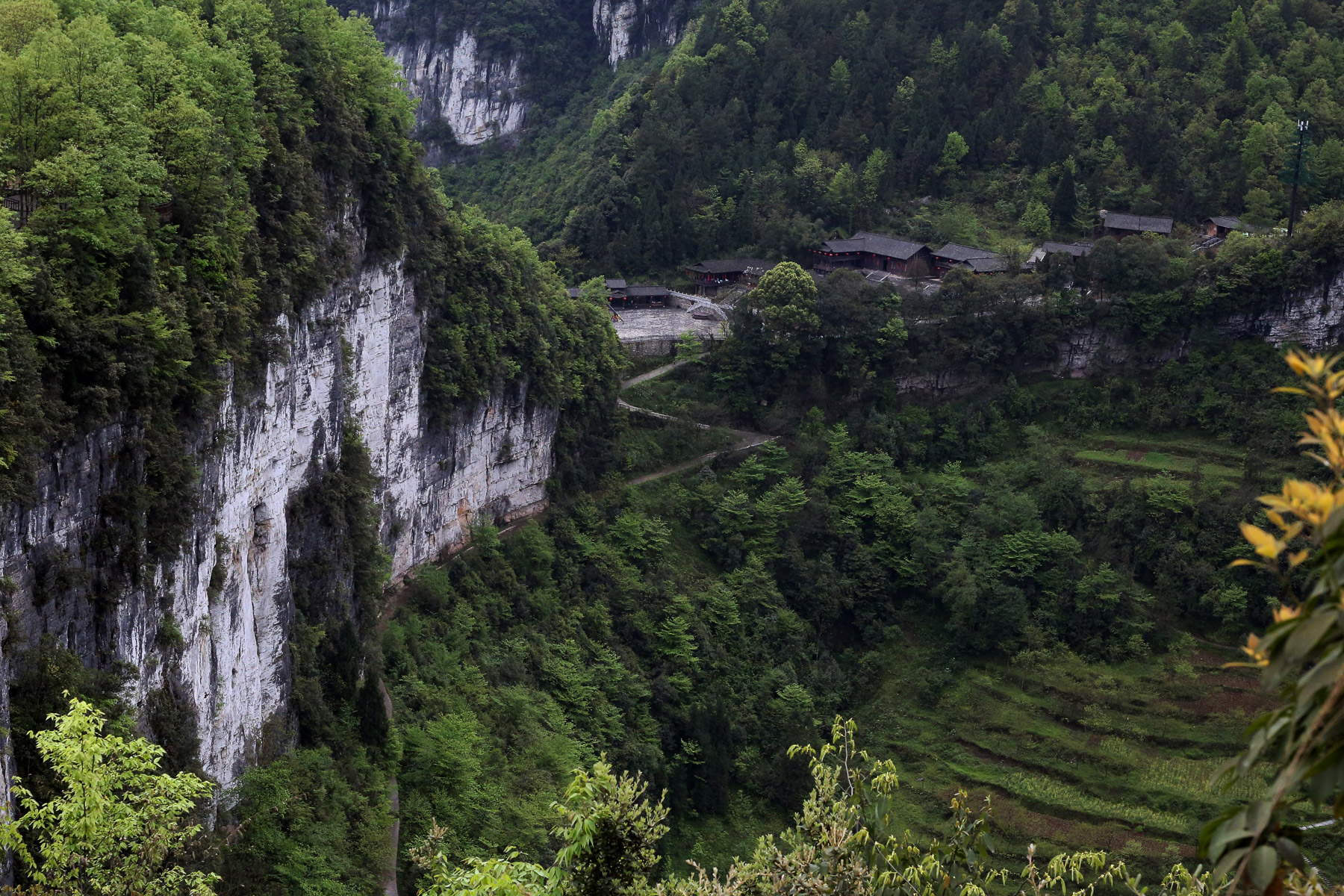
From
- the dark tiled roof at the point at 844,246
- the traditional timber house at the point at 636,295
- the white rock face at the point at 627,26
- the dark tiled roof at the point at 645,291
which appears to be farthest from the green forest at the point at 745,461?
the dark tiled roof at the point at 645,291

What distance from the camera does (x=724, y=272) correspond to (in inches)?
2339

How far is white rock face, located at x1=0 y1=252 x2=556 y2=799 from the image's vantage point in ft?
62.9

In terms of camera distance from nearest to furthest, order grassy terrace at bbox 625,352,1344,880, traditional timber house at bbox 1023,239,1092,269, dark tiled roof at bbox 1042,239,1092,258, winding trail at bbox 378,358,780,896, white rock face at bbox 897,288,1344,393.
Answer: winding trail at bbox 378,358,780,896
grassy terrace at bbox 625,352,1344,880
white rock face at bbox 897,288,1344,393
traditional timber house at bbox 1023,239,1092,269
dark tiled roof at bbox 1042,239,1092,258

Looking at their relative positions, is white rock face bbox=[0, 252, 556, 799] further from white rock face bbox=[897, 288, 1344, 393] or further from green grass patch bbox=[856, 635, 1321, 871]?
white rock face bbox=[897, 288, 1344, 393]

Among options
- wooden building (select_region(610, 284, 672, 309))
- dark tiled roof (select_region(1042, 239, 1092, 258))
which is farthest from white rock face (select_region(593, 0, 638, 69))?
dark tiled roof (select_region(1042, 239, 1092, 258))

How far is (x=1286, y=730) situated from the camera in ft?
16.5

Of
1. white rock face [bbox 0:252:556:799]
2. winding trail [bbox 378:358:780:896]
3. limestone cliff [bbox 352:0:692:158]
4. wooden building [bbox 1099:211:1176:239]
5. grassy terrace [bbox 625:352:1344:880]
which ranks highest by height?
limestone cliff [bbox 352:0:692:158]

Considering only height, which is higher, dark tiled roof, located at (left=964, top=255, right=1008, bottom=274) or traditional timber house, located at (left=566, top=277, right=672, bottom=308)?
dark tiled roof, located at (left=964, top=255, right=1008, bottom=274)

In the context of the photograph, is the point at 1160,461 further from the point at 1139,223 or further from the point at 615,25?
the point at 615,25

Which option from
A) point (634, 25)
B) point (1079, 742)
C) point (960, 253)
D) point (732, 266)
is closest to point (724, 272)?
point (732, 266)

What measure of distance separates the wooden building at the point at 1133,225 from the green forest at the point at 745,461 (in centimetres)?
155

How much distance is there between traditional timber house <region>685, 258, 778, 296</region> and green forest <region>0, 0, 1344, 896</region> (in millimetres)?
1358

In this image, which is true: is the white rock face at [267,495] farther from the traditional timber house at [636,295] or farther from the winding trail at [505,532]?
the traditional timber house at [636,295]

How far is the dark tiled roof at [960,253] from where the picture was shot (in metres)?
57.3
